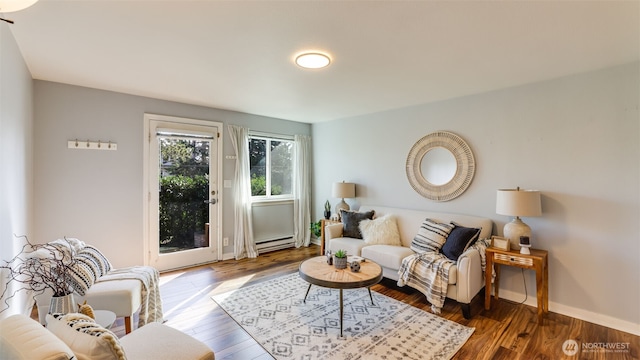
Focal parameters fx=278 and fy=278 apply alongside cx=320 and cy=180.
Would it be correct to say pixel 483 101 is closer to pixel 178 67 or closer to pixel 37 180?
pixel 178 67

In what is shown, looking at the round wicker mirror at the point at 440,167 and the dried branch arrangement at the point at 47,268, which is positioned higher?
the round wicker mirror at the point at 440,167

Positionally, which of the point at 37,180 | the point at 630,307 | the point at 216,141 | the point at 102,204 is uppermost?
the point at 216,141

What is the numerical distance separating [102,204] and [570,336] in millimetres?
4972

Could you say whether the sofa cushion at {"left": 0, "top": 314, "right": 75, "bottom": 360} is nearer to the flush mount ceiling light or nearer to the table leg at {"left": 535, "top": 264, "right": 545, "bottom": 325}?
the flush mount ceiling light

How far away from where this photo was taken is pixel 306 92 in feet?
11.0

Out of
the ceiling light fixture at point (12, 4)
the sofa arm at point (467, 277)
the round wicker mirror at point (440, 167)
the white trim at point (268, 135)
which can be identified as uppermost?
the white trim at point (268, 135)

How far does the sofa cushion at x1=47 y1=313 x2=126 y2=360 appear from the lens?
105 cm

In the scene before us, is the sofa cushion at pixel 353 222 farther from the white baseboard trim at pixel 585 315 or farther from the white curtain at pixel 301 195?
the white baseboard trim at pixel 585 315

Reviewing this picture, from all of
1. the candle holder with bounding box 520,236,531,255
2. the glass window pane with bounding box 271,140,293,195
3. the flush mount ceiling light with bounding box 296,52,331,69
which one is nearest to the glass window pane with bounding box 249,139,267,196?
the glass window pane with bounding box 271,140,293,195

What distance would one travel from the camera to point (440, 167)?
364 centimetres

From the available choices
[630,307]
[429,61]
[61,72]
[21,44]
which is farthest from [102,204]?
[630,307]

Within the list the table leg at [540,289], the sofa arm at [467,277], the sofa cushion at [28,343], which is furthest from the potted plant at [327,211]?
the sofa cushion at [28,343]

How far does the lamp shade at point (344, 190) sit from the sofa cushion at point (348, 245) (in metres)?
0.85

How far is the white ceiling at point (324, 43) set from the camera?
1693mm
